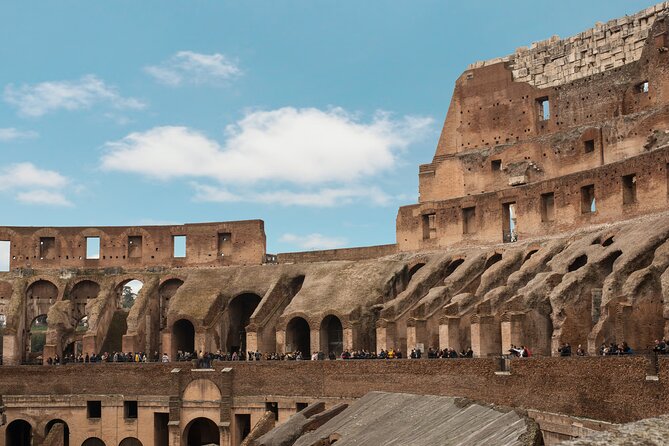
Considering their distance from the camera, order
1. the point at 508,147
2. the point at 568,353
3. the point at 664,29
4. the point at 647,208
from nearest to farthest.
Result: 1. the point at 568,353
2. the point at 647,208
3. the point at 664,29
4. the point at 508,147

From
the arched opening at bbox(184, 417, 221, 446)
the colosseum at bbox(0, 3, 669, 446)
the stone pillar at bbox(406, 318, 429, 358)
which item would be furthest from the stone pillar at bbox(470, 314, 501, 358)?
the arched opening at bbox(184, 417, 221, 446)

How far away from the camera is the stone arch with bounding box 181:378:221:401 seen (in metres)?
34.9

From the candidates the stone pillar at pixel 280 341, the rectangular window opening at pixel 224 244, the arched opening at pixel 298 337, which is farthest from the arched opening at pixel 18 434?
the rectangular window opening at pixel 224 244

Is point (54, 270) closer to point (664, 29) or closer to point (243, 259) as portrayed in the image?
point (243, 259)

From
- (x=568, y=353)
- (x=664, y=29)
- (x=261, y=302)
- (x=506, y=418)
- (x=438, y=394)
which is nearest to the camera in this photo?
(x=506, y=418)

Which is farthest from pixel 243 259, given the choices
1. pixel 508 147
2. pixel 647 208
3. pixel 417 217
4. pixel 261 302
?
pixel 647 208

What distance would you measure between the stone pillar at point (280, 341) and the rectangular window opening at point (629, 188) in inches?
567

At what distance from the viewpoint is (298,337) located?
38.7 meters

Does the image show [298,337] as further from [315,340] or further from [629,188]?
[629,188]

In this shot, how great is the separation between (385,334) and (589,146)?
481 inches

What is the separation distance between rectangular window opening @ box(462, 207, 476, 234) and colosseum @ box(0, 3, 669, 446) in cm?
9

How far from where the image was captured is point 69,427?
36375mm

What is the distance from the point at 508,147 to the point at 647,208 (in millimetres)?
12303

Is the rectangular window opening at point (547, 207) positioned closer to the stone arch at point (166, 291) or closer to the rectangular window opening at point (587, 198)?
the rectangular window opening at point (587, 198)
